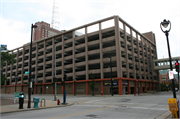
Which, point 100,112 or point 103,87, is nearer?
point 100,112

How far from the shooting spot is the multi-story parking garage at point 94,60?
1714 inches

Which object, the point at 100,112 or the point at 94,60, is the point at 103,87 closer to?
the point at 94,60

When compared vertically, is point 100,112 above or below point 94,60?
below

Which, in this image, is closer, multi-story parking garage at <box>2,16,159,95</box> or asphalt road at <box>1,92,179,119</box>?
asphalt road at <box>1,92,179,119</box>

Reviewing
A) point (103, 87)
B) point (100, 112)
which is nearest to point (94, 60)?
point (103, 87)

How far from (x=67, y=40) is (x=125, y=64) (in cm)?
2253

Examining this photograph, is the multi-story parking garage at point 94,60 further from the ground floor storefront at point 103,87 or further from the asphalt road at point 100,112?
the asphalt road at point 100,112

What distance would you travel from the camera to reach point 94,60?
46406mm

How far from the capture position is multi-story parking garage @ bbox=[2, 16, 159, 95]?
43531mm

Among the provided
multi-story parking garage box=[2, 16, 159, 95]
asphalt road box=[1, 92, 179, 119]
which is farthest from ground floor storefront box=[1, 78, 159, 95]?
asphalt road box=[1, 92, 179, 119]

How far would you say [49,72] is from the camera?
62344 millimetres

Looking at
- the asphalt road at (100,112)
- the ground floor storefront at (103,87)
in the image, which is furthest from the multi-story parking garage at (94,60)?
the asphalt road at (100,112)

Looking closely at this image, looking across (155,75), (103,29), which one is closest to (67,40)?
(103,29)

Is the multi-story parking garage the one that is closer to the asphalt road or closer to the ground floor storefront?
the ground floor storefront
